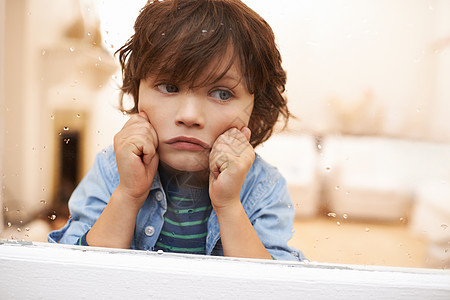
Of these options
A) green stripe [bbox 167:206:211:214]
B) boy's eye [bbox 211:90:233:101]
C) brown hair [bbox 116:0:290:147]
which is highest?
brown hair [bbox 116:0:290:147]

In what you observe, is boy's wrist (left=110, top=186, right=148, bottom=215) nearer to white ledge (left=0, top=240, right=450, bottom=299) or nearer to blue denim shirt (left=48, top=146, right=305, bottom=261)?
blue denim shirt (left=48, top=146, right=305, bottom=261)

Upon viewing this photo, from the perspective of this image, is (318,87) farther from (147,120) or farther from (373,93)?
(147,120)

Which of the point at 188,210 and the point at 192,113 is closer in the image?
the point at 192,113

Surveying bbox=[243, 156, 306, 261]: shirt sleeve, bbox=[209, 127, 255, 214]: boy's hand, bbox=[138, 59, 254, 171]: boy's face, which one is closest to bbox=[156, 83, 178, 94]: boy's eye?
bbox=[138, 59, 254, 171]: boy's face

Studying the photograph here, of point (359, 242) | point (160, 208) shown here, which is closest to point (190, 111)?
point (160, 208)

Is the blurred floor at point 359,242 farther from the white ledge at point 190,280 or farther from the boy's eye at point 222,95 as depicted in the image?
the boy's eye at point 222,95

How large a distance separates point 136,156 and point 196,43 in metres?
0.19

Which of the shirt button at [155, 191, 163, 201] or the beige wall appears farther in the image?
the shirt button at [155, 191, 163, 201]

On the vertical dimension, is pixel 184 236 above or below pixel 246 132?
below

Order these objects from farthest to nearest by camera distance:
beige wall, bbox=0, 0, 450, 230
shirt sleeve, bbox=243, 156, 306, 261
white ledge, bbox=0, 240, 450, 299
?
1. shirt sleeve, bbox=243, 156, 306, 261
2. beige wall, bbox=0, 0, 450, 230
3. white ledge, bbox=0, 240, 450, 299

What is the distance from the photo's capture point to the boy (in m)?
0.56

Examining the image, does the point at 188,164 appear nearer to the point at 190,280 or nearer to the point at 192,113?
the point at 192,113

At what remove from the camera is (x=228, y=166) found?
1.94 ft

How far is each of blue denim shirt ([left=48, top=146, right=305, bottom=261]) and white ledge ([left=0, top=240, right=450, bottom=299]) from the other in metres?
0.19
